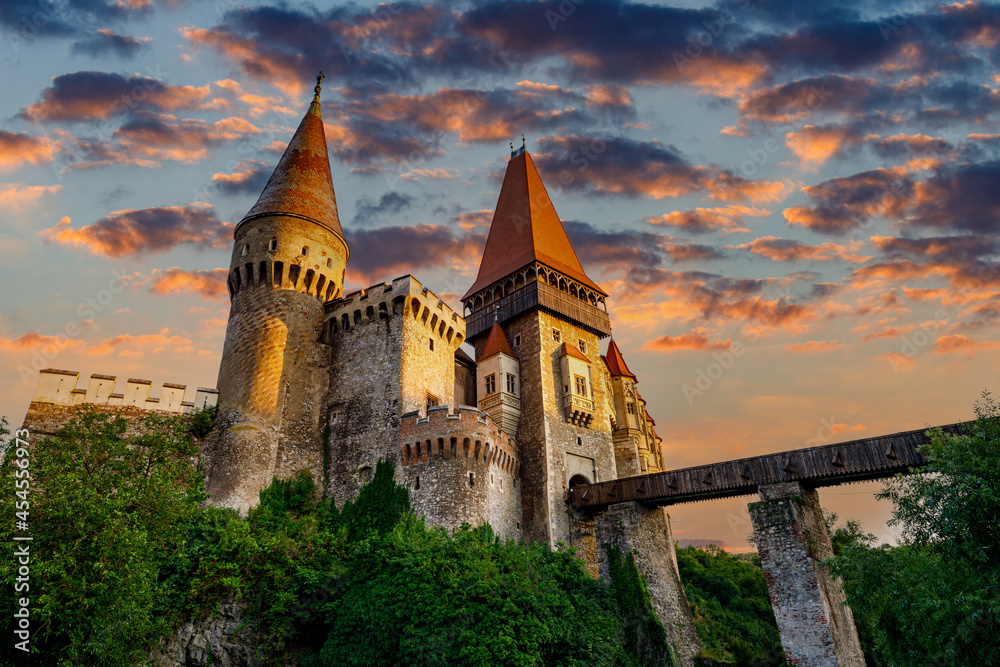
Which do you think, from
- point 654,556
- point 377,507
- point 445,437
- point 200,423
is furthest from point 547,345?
point 200,423

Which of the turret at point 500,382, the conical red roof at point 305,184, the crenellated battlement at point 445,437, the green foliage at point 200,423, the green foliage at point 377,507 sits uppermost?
the conical red roof at point 305,184

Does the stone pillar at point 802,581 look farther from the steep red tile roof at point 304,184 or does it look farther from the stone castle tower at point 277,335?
the steep red tile roof at point 304,184

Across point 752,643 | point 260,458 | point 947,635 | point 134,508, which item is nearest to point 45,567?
point 134,508

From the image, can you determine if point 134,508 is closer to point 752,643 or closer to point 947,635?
point 947,635

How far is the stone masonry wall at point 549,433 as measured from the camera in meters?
31.8

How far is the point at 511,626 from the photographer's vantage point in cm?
1877

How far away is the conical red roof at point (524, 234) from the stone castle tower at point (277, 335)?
11010 millimetres

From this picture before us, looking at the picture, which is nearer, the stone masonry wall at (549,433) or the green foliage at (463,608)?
the green foliage at (463,608)

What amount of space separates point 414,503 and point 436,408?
167 inches

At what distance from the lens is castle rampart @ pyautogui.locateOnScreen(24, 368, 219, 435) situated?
2580 centimetres

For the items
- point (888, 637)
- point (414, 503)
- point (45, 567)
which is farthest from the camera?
point (414, 503)

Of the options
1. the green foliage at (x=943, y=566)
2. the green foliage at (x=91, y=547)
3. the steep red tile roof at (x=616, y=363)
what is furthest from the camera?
the steep red tile roof at (x=616, y=363)

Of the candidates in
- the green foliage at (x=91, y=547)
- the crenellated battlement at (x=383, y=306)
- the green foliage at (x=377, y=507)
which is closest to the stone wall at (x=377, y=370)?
the crenellated battlement at (x=383, y=306)

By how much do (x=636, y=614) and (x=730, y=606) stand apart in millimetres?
19879
